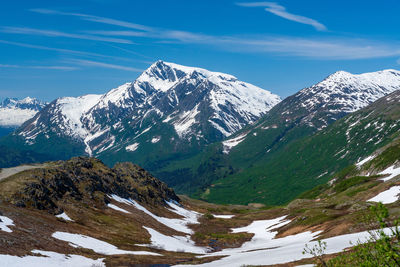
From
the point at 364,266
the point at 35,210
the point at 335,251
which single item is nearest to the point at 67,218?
the point at 35,210

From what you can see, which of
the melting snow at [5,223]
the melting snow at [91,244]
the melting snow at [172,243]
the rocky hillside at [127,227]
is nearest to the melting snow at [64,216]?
the rocky hillside at [127,227]

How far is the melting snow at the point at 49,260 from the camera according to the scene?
1881 inches

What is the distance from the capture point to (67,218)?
289 feet

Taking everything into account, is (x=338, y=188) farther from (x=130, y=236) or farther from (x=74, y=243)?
(x=74, y=243)

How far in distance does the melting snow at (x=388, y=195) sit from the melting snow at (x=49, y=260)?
71.4 meters

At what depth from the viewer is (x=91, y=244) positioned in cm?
7006

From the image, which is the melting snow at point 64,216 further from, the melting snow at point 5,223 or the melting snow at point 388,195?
the melting snow at point 388,195

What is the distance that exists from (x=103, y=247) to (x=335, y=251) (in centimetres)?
4612

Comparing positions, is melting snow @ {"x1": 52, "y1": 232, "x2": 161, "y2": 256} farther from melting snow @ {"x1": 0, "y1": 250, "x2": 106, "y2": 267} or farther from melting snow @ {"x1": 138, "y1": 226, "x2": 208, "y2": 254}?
melting snow @ {"x1": 138, "y1": 226, "x2": 208, "y2": 254}

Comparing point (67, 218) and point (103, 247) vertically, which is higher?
point (67, 218)

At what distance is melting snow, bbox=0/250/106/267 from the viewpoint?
4778cm

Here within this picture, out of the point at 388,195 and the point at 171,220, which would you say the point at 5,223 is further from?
the point at 388,195

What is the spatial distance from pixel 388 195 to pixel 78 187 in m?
94.9

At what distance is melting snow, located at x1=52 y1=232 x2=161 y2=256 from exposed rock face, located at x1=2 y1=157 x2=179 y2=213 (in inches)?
813
